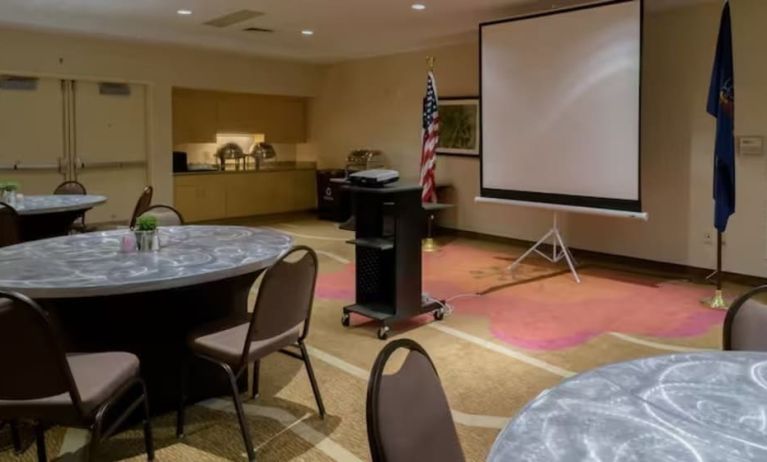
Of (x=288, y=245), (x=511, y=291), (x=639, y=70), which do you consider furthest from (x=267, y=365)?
(x=639, y=70)

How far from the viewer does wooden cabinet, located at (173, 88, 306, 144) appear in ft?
32.1

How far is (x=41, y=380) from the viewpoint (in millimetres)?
2078

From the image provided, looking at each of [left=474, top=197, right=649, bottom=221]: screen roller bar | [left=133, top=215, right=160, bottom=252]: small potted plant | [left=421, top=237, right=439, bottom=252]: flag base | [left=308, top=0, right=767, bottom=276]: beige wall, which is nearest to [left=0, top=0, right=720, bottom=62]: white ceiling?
[left=308, top=0, right=767, bottom=276]: beige wall

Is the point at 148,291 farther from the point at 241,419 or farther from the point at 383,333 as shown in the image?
the point at 383,333

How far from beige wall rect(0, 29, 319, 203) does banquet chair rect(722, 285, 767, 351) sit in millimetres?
8219

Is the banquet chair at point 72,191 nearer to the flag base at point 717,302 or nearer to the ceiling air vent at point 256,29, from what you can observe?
the ceiling air vent at point 256,29

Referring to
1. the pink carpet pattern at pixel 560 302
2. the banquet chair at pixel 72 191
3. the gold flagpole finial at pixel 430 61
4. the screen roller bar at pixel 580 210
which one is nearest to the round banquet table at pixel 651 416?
the pink carpet pattern at pixel 560 302

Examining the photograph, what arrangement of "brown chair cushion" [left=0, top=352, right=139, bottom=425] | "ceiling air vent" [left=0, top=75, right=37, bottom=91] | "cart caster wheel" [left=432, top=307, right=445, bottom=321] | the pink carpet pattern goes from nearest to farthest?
"brown chair cushion" [left=0, top=352, right=139, bottom=425]
the pink carpet pattern
"cart caster wheel" [left=432, top=307, right=445, bottom=321]
"ceiling air vent" [left=0, top=75, right=37, bottom=91]

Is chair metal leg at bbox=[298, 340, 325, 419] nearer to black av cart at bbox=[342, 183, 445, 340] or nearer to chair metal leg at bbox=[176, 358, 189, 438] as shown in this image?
chair metal leg at bbox=[176, 358, 189, 438]

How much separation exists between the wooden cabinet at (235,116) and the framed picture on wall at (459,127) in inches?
139

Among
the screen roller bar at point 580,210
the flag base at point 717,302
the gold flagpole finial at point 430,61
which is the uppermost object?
the gold flagpole finial at point 430,61

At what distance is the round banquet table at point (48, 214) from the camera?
16.4 feet

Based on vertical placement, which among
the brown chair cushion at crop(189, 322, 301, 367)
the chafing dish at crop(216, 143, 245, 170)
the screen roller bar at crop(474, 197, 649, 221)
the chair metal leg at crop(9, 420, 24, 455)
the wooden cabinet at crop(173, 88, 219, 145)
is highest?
the wooden cabinet at crop(173, 88, 219, 145)

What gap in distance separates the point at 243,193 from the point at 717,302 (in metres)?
7.24
